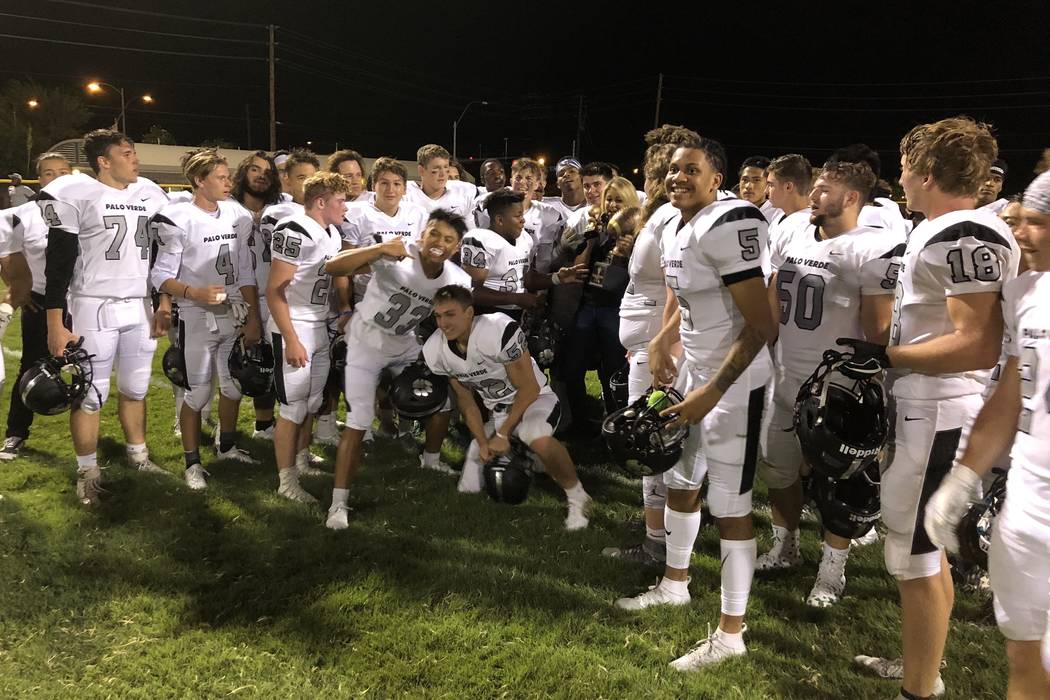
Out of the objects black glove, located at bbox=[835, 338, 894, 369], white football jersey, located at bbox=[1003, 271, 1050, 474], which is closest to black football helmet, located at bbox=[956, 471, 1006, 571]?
white football jersey, located at bbox=[1003, 271, 1050, 474]

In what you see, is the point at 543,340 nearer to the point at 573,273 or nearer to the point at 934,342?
the point at 573,273

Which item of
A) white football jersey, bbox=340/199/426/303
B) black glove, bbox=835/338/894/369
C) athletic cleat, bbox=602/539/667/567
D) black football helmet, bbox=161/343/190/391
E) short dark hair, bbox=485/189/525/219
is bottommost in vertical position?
athletic cleat, bbox=602/539/667/567

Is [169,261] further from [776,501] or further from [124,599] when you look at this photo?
[776,501]

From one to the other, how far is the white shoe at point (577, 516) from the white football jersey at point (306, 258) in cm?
220

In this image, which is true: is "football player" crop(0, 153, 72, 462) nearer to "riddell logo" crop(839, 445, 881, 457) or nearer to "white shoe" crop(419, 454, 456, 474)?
"white shoe" crop(419, 454, 456, 474)

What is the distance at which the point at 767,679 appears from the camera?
9.66ft

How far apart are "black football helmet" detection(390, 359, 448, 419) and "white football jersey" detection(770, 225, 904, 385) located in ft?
7.07

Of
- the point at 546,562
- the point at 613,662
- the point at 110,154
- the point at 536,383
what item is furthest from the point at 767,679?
the point at 110,154

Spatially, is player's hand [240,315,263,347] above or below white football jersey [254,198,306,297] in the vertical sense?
below

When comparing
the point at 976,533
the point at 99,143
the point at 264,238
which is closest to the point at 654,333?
the point at 976,533

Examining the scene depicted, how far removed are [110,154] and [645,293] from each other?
372cm

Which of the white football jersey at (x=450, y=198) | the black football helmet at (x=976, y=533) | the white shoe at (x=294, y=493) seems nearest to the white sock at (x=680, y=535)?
the black football helmet at (x=976, y=533)

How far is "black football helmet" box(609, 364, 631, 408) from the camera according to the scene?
5078 millimetres

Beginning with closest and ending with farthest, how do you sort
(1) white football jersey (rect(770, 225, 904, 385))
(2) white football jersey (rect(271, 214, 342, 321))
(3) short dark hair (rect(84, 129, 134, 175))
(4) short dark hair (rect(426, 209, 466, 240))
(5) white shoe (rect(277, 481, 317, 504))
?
(1) white football jersey (rect(770, 225, 904, 385)) < (4) short dark hair (rect(426, 209, 466, 240)) < (2) white football jersey (rect(271, 214, 342, 321)) < (3) short dark hair (rect(84, 129, 134, 175)) < (5) white shoe (rect(277, 481, 317, 504))
